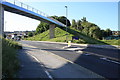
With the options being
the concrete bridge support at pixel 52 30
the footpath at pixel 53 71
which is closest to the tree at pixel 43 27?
the concrete bridge support at pixel 52 30

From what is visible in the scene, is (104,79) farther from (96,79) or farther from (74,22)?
(74,22)

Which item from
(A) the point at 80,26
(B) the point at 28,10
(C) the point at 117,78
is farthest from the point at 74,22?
(C) the point at 117,78

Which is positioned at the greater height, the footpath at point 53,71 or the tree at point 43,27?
the tree at point 43,27

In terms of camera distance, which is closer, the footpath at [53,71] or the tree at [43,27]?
the footpath at [53,71]

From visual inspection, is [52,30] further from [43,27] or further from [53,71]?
[53,71]

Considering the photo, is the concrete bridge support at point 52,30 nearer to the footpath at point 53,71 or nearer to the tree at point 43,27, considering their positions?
the tree at point 43,27

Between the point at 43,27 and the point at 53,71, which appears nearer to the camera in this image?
the point at 53,71

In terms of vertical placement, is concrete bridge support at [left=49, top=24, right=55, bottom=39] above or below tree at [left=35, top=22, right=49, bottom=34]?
below

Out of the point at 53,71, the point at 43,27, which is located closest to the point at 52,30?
the point at 43,27

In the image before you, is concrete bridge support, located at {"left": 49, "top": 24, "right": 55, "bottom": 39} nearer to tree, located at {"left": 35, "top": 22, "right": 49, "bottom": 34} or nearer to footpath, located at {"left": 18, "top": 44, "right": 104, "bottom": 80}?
tree, located at {"left": 35, "top": 22, "right": 49, "bottom": 34}

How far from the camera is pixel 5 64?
24.2ft

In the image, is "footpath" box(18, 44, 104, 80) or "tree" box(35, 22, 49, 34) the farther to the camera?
"tree" box(35, 22, 49, 34)

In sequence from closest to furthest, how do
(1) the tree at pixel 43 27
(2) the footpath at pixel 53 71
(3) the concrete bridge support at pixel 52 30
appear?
(2) the footpath at pixel 53 71
(3) the concrete bridge support at pixel 52 30
(1) the tree at pixel 43 27

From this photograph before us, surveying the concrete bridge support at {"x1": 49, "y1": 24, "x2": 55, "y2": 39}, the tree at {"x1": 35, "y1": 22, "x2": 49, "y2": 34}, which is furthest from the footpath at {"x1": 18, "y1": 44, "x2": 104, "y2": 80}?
the tree at {"x1": 35, "y1": 22, "x2": 49, "y2": 34}
